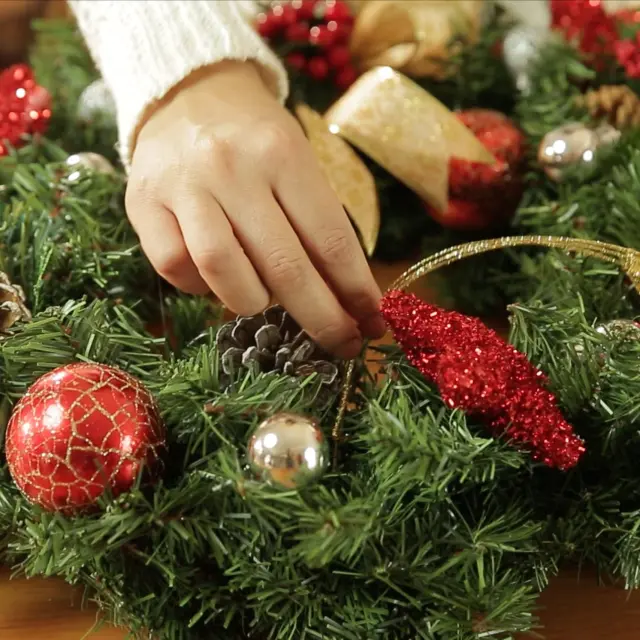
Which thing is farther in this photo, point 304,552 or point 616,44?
point 616,44

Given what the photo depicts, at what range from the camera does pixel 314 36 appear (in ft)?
2.35

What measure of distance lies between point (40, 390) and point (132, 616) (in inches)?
4.5

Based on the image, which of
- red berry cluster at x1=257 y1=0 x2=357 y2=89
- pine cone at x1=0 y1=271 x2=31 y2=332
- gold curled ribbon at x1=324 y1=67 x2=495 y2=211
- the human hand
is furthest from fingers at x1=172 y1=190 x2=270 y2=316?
red berry cluster at x1=257 y1=0 x2=357 y2=89

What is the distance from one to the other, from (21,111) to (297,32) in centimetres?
25

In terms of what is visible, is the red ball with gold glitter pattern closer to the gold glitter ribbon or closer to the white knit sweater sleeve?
the white knit sweater sleeve

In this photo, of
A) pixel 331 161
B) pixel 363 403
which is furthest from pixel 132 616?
pixel 331 161

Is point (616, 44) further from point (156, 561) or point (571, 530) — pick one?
point (156, 561)

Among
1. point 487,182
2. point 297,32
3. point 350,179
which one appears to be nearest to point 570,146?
point 487,182

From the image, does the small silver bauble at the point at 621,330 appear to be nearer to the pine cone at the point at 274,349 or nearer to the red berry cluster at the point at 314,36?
the pine cone at the point at 274,349

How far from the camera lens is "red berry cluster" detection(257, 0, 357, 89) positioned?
28.4 inches

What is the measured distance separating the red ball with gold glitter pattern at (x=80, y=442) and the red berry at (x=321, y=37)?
0.45m

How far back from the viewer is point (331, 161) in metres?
0.62

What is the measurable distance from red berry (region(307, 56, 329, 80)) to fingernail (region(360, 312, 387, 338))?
0.34m

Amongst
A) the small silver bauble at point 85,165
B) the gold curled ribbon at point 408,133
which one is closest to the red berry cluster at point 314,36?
the gold curled ribbon at point 408,133
